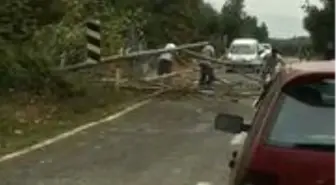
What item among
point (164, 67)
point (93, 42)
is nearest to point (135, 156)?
point (93, 42)

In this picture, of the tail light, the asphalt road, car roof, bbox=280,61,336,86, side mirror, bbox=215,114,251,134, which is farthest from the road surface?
the tail light

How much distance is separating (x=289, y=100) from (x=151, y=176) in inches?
265

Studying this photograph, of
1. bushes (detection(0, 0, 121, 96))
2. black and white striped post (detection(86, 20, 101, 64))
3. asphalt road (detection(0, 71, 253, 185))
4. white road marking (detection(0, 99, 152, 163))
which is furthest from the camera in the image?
black and white striped post (detection(86, 20, 101, 64))

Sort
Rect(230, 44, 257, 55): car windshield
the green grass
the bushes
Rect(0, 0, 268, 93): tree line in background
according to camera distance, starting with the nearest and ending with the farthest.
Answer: the green grass → the bushes → Rect(0, 0, 268, 93): tree line in background → Rect(230, 44, 257, 55): car windshield

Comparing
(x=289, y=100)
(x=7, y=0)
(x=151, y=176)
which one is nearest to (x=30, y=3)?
(x=7, y=0)

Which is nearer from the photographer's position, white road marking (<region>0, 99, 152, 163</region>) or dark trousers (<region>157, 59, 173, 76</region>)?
white road marking (<region>0, 99, 152, 163</region>)

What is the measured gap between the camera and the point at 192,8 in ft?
217

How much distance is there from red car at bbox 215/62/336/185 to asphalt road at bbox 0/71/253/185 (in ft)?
19.8

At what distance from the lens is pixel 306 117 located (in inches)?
Answer: 248

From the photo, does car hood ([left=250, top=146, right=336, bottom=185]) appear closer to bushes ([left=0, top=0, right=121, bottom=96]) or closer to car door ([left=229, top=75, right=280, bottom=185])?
car door ([left=229, top=75, right=280, bottom=185])

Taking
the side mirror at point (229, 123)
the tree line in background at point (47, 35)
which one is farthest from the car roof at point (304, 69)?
the tree line in background at point (47, 35)

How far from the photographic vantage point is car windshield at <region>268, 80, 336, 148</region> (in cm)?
616

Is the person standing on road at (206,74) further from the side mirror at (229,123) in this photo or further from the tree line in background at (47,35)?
the side mirror at (229,123)

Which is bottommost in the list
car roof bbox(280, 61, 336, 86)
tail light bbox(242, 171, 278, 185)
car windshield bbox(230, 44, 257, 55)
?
car windshield bbox(230, 44, 257, 55)
